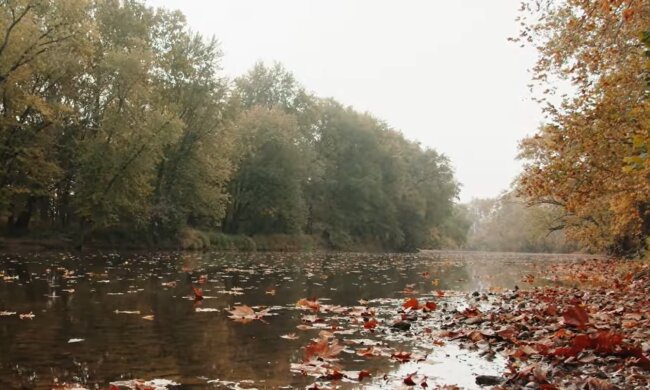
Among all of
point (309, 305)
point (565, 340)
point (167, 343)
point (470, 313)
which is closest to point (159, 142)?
point (309, 305)

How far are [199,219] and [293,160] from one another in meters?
10.9

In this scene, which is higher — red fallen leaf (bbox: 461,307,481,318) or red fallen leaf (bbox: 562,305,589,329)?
red fallen leaf (bbox: 562,305,589,329)

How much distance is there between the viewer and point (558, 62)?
1396 centimetres

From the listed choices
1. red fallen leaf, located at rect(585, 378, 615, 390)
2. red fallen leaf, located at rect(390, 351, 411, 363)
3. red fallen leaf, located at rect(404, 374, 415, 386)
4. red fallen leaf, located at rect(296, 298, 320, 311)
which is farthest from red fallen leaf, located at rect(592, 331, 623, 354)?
red fallen leaf, located at rect(296, 298, 320, 311)

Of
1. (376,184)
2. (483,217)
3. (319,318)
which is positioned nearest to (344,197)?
(376,184)

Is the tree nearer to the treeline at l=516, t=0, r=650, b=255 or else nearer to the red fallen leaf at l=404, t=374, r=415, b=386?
the treeline at l=516, t=0, r=650, b=255

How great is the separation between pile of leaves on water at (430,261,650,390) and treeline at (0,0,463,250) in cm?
2438

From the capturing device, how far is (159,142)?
3103 cm

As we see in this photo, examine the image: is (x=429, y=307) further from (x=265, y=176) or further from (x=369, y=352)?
(x=265, y=176)

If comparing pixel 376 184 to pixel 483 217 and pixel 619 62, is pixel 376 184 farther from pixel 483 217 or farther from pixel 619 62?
pixel 483 217

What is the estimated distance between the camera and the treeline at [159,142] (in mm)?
27109

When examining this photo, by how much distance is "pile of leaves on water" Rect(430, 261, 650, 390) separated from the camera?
439cm

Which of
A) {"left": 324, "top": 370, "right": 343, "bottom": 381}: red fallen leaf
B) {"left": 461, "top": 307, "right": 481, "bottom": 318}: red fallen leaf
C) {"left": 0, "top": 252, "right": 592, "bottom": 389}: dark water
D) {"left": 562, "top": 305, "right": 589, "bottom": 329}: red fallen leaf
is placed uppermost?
{"left": 562, "top": 305, "right": 589, "bottom": 329}: red fallen leaf

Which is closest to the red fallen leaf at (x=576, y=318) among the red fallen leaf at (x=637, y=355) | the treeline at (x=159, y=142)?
the red fallen leaf at (x=637, y=355)
